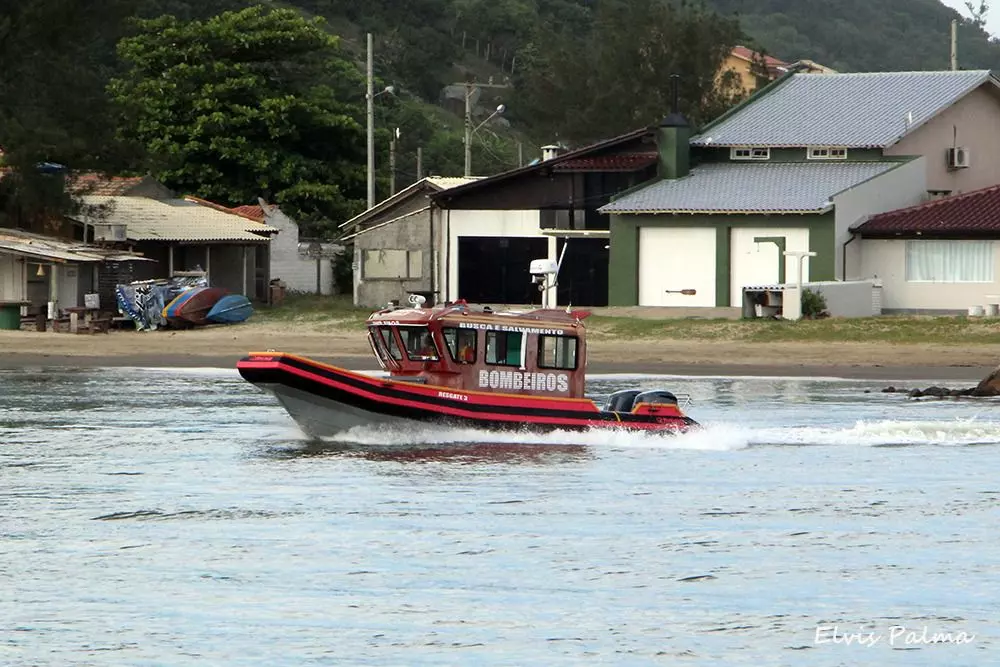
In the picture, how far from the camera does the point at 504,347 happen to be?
1177 inches

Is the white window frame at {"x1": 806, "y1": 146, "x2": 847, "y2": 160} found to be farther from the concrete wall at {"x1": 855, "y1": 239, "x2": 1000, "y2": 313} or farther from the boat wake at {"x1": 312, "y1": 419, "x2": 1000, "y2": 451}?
the boat wake at {"x1": 312, "y1": 419, "x2": 1000, "y2": 451}

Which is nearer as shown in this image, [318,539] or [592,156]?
[318,539]

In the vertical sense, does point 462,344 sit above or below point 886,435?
above

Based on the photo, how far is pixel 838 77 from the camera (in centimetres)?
5944

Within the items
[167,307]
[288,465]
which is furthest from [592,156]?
[288,465]

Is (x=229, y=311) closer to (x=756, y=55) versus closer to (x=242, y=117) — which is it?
(x=242, y=117)

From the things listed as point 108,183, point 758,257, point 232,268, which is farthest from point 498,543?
point 108,183

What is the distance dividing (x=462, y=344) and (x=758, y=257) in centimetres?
2304

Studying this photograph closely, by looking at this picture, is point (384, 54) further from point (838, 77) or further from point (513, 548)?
point (513, 548)

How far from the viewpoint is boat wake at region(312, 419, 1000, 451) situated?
1179 inches

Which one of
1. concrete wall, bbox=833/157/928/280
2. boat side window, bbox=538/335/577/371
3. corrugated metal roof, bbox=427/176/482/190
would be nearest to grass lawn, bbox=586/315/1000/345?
concrete wall, bbox=833/157/928/280

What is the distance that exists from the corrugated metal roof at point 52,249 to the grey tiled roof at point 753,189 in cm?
1345

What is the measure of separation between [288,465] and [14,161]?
28.0 m

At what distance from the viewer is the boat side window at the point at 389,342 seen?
1166 inches
